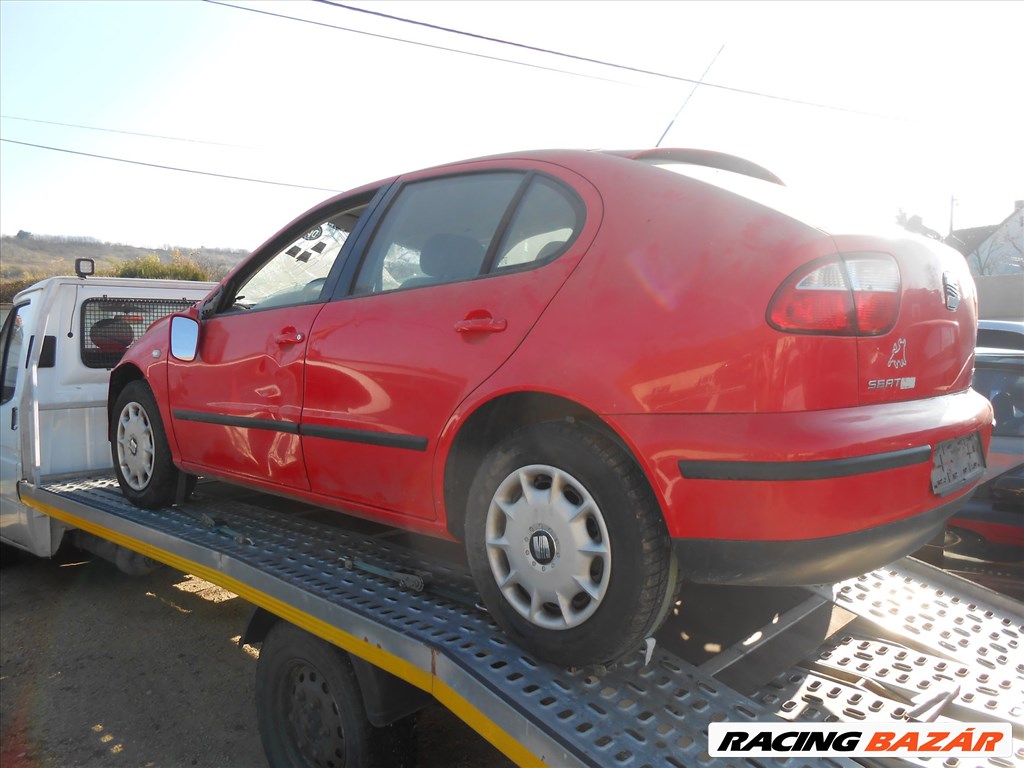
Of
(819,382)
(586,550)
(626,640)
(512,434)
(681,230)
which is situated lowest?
(626,640)

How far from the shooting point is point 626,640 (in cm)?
197

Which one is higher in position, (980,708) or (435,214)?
(435,214)

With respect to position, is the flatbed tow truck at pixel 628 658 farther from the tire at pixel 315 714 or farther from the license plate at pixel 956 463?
the license plate at pixel 956 463

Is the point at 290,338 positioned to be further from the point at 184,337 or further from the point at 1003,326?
the point at 1003,326

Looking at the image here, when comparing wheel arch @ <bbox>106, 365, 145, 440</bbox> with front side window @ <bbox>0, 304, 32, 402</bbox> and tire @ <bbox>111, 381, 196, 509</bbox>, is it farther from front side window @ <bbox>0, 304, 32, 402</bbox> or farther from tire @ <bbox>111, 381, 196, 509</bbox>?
front side window @ <bbox>0, 304, 32, 402</bbox>

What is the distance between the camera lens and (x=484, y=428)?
2.42 metres

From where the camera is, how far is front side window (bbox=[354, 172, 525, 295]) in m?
2.55

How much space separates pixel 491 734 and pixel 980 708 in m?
1.38

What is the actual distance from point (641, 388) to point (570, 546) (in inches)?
18.4

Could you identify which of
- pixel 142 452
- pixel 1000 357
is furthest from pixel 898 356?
pixel 142 452

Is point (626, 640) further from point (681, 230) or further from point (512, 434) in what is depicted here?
point (681, 230)

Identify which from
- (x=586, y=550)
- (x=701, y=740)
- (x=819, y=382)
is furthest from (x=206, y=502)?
(x=819, y=382)

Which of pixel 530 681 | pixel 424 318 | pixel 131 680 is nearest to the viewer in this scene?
pixel 530 681

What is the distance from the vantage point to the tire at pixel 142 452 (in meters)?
3.99
